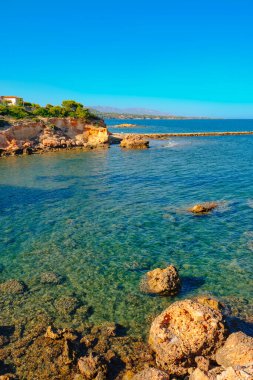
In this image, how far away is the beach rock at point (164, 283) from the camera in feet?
56.3

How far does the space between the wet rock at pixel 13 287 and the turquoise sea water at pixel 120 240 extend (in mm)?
504

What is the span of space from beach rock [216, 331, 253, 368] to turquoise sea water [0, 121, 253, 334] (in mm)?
3978

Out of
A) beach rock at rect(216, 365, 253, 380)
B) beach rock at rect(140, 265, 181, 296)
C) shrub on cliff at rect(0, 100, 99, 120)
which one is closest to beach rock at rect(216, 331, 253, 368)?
beach rock at rect(216, 365, 253, 380)

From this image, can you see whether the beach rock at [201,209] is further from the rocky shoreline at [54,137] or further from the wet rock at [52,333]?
the rocky shoreline at [54,137]

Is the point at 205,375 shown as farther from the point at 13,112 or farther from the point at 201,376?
the point at 13,112

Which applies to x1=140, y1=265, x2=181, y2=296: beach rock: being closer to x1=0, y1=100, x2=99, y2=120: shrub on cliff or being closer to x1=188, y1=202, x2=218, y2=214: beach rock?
x1=188, y1=202, x2=218, y2=214: beach rock

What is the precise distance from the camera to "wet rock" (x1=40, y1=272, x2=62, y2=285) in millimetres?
18719

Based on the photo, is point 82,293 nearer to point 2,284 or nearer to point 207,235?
point 2,284

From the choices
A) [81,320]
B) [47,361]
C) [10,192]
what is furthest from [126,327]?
[10,192]

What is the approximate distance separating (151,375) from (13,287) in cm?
1025

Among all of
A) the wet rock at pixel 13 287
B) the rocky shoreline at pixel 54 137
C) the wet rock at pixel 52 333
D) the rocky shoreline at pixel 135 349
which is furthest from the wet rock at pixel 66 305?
the rocky shoreline at pixel 54 137

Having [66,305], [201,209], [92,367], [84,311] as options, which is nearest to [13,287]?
[66,305]

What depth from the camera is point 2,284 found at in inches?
725

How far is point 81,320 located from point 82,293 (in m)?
2.38
